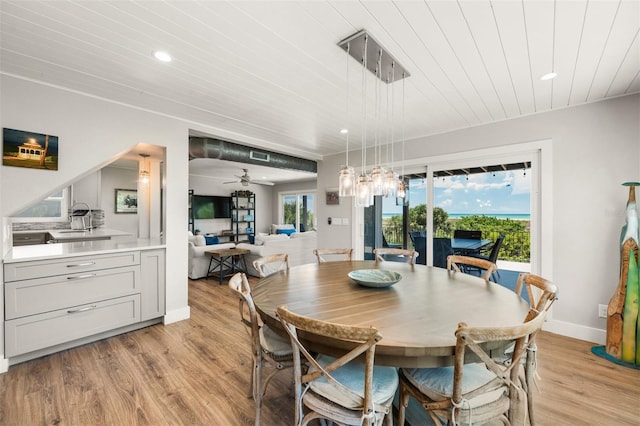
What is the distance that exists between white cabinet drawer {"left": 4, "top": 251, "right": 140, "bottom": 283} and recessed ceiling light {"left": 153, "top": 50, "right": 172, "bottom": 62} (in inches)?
79.2

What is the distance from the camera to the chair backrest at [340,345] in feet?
3.33

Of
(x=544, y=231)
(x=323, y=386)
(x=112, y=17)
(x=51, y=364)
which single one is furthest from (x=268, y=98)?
Result: (x=544, y=231)

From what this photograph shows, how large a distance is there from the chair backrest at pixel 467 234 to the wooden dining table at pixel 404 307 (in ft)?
6.26

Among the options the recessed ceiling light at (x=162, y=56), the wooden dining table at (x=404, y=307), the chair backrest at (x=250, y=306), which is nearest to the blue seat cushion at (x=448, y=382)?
the wooden dining table at (x=404, y=307)

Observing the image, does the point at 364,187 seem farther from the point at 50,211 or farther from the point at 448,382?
the point at 50,211

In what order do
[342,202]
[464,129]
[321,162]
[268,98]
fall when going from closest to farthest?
[268,98]
[464,129]
[342,202]
[321,162]

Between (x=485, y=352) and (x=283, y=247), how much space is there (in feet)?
15.3

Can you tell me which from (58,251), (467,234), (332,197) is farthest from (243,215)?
(467,234)

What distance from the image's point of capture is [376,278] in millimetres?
1979

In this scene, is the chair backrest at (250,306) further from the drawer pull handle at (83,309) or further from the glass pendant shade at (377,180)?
the drawer pull handle at (83,309)

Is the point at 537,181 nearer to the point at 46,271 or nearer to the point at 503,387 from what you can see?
the point at 503,387

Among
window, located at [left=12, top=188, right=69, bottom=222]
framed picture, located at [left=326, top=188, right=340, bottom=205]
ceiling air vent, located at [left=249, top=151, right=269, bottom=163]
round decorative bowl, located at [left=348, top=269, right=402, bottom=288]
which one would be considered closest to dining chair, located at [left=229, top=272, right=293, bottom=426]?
round decorative bowl, located at [left=348, top=269, right=402, bottom=288]

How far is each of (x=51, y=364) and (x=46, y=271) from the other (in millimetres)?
801

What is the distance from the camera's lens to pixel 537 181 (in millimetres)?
3053
